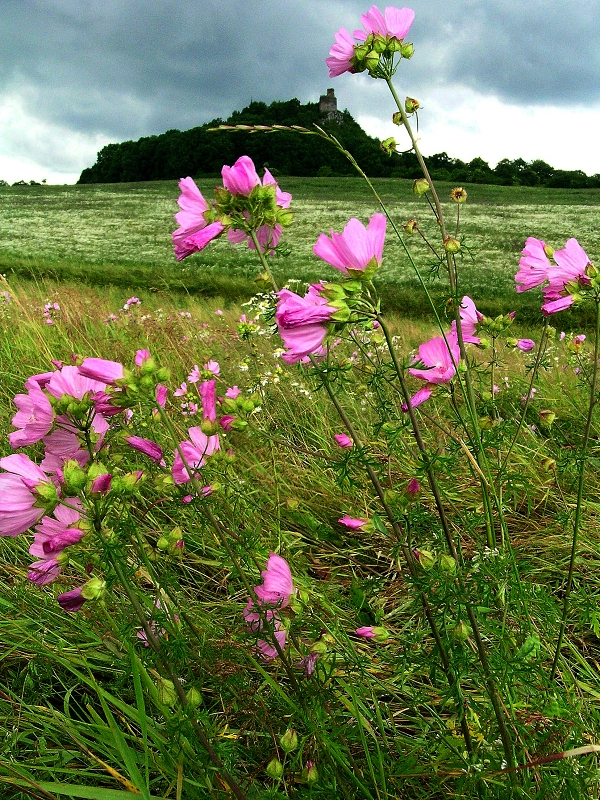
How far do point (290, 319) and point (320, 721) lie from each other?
0.82m

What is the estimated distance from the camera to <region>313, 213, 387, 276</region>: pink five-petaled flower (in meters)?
1.07

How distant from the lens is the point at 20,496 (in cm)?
109

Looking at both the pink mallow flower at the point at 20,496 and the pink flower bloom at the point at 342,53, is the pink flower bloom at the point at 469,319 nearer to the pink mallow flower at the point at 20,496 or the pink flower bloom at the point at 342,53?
the pink flower bloom at the point at 342,53

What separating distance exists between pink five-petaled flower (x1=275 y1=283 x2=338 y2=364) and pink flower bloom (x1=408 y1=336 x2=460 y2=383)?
15.7 inches

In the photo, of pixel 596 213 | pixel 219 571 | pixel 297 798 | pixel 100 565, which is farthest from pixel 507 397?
pixel 596 213

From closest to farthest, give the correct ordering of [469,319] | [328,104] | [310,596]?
[469,319], [310,596], [328,104]

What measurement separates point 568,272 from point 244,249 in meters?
17.1

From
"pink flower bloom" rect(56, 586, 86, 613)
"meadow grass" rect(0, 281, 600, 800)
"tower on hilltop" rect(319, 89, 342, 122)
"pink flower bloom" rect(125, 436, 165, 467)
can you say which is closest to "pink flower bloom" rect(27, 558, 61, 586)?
"pink flower bloom" rect(56, 586, 86, 613)

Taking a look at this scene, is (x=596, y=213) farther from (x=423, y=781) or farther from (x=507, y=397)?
(x=423, y=781)

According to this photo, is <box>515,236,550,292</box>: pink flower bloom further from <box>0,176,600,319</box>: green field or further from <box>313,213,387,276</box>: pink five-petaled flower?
<box>0,176,600,319</box>: green field

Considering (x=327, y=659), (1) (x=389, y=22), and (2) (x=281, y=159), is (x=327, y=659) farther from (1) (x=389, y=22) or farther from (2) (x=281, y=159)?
(2) (x=281, y=159)

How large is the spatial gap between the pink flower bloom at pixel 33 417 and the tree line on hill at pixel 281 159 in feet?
132

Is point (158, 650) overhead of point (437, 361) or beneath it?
beneath

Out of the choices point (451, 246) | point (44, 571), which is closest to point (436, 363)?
point (451, 246)
